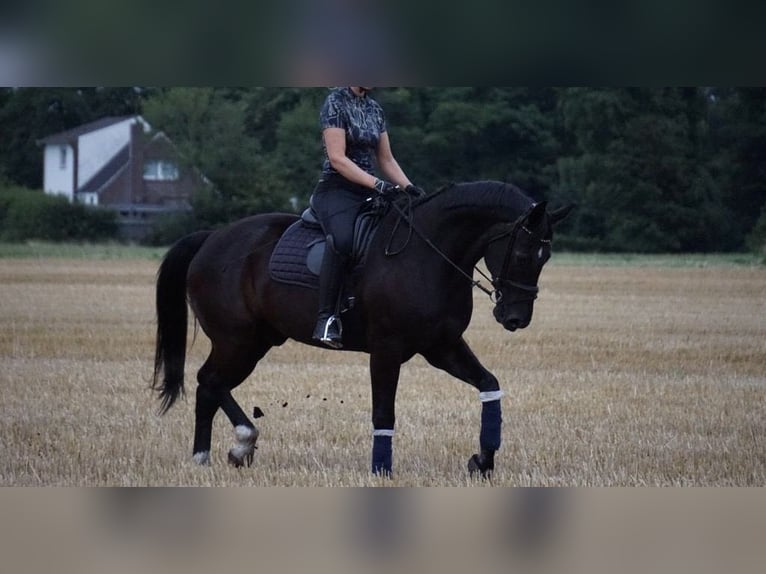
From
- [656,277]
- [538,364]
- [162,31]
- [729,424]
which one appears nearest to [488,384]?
[729,424]

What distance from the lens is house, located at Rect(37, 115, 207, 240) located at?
2923 cm

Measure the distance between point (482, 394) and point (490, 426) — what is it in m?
0.20

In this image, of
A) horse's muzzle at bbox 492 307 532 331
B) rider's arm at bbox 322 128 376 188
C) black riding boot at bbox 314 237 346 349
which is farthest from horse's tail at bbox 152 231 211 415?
horse's muzzle at bbox 492 307 532 331

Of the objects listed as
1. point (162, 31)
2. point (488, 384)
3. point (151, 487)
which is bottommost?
point (151, 487)

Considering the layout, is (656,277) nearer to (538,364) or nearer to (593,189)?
(593,189)

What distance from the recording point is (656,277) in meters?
26.4

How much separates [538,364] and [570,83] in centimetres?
871

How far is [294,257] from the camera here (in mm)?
8344

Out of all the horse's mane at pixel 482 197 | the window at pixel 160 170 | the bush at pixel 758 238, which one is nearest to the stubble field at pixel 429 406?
the horse's mane at pixel 482 197

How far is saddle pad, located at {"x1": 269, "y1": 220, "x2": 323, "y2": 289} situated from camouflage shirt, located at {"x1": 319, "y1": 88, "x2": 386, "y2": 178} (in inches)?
17.8

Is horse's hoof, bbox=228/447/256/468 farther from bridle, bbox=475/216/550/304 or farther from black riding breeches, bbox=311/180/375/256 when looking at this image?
bridle, bbox=475/216/550/304

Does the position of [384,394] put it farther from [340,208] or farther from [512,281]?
[340,208]

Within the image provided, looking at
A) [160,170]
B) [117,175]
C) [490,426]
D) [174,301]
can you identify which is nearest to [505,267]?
[490,426]

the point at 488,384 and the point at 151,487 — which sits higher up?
the point at 488,384
